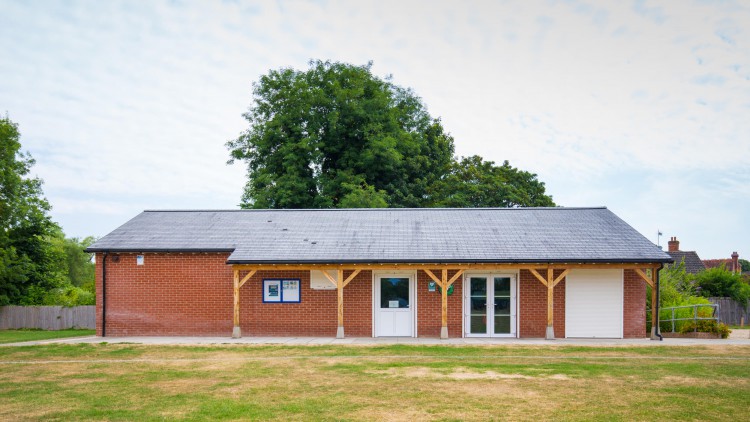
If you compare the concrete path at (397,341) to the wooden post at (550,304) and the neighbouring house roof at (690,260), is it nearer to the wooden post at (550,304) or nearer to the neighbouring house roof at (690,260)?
the wooden post at (550,304)

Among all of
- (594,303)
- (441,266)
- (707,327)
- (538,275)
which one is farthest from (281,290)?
(707,327)

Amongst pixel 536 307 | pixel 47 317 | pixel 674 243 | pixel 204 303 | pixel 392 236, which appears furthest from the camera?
pixel 674 243

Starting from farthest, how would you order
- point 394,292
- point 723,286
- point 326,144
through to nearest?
point 326,144 < point 723,286 < point 394,292

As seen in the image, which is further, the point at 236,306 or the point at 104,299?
the point at 104,299

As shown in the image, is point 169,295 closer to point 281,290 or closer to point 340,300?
point 281,290

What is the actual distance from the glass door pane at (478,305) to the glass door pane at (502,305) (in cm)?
32

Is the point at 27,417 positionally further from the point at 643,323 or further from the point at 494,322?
the point at 643,323

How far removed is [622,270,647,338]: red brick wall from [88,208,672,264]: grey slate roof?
1.07 metres

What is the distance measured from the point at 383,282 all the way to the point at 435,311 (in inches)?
73.7

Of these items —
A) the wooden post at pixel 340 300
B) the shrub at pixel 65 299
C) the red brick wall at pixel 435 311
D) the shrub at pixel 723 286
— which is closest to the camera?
the wooden post at pixel 340 300

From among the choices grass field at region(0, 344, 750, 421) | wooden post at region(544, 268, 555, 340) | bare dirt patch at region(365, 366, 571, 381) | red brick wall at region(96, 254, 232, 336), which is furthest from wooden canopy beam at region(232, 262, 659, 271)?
bare dirt patch at region(365, 366, 571, 381)

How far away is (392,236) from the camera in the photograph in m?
20.7

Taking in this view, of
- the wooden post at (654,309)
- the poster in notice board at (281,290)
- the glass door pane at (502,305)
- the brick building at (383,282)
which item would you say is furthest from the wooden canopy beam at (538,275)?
the poster in notice board at (281,290)

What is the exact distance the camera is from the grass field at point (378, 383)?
9.54 m
